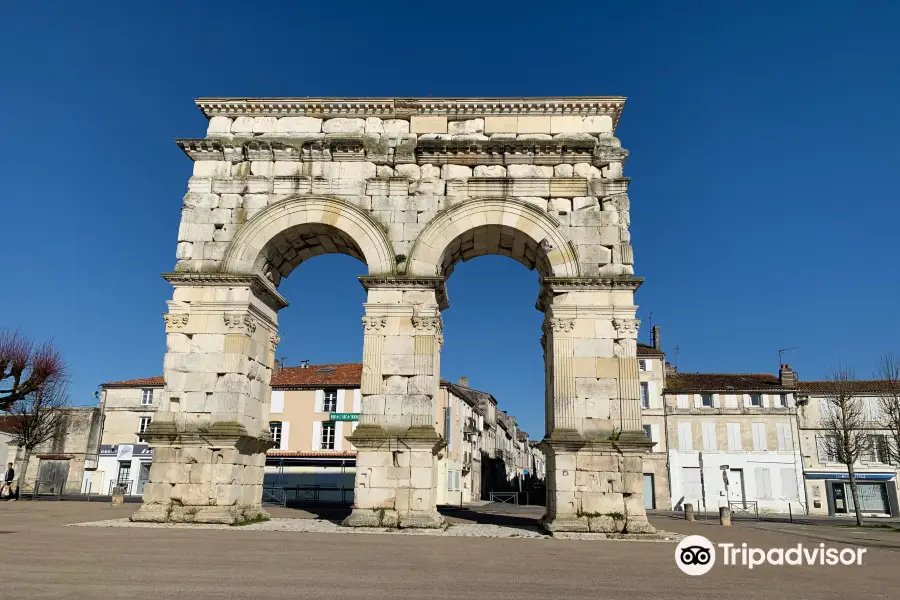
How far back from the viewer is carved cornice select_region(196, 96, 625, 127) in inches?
667

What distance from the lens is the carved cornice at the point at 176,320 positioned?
15539 mm

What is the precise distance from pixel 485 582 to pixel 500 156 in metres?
11.3

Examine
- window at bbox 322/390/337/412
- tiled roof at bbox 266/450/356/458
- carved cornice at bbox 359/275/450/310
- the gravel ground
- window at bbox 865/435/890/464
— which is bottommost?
the gravel ground

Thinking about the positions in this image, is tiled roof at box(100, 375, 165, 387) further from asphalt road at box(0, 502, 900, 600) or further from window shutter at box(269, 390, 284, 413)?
asphalt road at box(0, 502, 900, 600)

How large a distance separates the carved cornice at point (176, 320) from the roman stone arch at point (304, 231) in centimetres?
145

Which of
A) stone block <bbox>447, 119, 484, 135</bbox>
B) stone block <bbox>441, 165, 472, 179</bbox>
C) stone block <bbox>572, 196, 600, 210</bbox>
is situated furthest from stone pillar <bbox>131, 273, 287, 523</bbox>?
stone block <bbox>572, 196, 600, 210</bbox>

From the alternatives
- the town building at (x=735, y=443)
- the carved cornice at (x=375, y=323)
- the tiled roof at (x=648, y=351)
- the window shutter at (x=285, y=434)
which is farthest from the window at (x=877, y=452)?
the window shutter at (x=285, y=434)

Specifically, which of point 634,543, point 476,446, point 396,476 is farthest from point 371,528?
point 476,446

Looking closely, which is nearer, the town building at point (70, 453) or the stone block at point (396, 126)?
the stone block at point (396, 126)

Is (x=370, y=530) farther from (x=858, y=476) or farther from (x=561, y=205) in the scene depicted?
(x=858, y=476)

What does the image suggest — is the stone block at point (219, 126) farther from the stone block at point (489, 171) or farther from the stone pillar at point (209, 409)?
the stone block at point (489, 171)

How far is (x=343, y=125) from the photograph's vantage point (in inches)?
681

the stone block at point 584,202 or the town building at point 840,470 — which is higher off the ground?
the stone block at point 584,202

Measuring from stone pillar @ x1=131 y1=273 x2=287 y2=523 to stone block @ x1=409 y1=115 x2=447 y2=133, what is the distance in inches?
223
